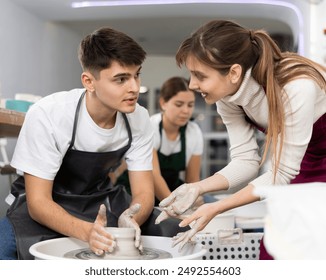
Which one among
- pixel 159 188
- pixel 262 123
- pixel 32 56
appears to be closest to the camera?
pixel 262 123

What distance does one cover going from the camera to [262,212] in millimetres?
1772

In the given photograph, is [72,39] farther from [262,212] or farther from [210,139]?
[210,139]

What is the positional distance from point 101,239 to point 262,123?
0.44 m

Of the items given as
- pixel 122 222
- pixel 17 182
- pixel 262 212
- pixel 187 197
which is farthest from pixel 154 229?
pixel 262 212

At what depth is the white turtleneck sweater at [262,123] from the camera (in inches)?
38.4

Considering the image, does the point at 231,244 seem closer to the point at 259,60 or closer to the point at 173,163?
the point at 259,60

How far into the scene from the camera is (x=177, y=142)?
216 centimetres

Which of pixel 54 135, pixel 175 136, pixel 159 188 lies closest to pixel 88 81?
pixel 54 135

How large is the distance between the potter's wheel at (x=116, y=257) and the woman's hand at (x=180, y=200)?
0.07m

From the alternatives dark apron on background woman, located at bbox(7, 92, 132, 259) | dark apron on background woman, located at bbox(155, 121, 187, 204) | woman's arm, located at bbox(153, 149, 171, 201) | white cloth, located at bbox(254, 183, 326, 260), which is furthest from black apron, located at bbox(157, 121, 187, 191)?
white cloth, located at bbox(254, 183, 326, 260)

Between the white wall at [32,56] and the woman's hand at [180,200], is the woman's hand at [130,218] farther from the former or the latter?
the white wall at [32,56]

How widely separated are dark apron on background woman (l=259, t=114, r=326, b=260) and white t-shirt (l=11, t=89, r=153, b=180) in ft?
1.52

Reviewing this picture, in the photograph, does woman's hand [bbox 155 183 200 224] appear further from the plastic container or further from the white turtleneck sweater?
the plastic container

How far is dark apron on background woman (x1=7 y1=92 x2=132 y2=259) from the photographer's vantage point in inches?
47.3
